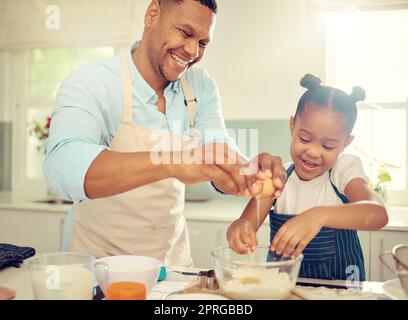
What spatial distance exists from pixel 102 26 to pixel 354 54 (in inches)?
62.4

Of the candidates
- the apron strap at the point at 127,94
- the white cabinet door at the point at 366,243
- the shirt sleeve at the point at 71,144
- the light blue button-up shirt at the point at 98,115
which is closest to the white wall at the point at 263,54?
the white cabinet door at the point at 366,243

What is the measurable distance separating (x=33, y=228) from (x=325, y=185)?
183cm

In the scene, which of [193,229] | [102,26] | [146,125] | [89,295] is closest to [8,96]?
[102,26]

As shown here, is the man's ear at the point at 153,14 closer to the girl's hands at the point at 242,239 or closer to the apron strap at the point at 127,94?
the apron strap at the point at 127,94

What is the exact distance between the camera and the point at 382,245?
2.20 meters

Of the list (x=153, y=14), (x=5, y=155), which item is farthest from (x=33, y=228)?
(x=153, y=14)

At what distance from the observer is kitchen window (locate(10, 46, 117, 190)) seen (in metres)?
3.43

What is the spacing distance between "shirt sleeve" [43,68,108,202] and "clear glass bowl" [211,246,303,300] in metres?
0.36

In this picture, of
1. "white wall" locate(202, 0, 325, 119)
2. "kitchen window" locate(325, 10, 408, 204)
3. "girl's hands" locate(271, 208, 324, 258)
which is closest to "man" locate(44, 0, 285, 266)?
"girl's hands" locate(271, 208, 324, 258)

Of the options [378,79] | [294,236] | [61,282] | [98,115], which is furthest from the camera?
[378,79]

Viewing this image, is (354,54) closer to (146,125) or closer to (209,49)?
(209,49)

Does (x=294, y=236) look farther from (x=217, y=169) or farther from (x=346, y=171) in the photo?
(x=346, y=171)

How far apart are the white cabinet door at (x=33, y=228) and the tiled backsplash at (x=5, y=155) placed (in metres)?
0.79

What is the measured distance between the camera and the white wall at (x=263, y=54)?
8.39 ft
